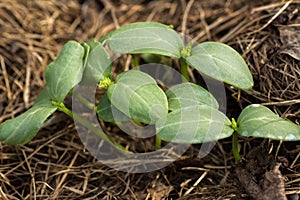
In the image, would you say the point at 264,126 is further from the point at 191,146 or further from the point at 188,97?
the point at 191,146

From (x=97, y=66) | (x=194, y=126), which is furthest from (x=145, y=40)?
(x=194, y=126)

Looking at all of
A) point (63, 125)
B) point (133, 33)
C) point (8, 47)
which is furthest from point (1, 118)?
point (133, 33)

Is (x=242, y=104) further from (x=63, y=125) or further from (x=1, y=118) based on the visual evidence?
(x=1, y=118)

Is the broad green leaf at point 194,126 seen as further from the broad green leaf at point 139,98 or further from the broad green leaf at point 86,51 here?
the broad green leaf at point 86,51

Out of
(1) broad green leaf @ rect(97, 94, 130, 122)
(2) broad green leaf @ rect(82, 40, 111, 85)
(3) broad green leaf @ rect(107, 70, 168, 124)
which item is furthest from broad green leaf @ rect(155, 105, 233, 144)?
(2) broad green leaf @ rect(82, 40, 111, 85)

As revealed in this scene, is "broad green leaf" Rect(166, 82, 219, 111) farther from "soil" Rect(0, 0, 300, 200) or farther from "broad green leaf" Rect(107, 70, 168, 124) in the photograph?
"soil" Rect(0, 0, 300, 200)

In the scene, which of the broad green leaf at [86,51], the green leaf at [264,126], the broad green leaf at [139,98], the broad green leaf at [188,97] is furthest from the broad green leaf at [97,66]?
the green leaf at [264,126]
